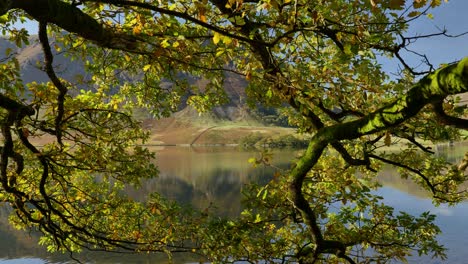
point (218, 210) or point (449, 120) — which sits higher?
point (449, 120)

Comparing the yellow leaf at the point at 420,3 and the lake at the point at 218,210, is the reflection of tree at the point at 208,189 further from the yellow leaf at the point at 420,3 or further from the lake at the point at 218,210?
the yellow leaf at the point at 420,3

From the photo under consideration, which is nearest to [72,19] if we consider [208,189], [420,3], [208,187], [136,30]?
[136,30]

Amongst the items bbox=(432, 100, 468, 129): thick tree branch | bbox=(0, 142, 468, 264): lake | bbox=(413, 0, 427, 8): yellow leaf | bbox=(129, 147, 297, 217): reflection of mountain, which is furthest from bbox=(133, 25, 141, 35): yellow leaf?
bbox=(129, 147, 297, 217): reflection of mountain

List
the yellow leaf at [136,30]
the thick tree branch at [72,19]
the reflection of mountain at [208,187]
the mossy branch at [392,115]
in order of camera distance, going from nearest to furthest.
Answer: the mossy branch at [392,115] < the thick tree branch at [72,19] < the yellow leaf at [136,30] < the reflection of mountain at [208,187]

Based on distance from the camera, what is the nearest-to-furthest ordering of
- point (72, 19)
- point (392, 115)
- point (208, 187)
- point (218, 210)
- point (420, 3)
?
1. point (72, 19)
2. point (392, 115)
3. point (420, 3)
4. point (218, 210)
5. point (208, 187)

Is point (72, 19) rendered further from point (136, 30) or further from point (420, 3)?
point (420, 3)

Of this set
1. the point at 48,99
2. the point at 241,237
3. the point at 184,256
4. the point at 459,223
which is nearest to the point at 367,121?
the point at 241,237

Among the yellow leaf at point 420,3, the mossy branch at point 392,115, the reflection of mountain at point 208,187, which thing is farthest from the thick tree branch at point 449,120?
the reflection of mountain at point 208,187

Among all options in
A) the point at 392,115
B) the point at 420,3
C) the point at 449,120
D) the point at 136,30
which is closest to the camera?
the point at 392,115

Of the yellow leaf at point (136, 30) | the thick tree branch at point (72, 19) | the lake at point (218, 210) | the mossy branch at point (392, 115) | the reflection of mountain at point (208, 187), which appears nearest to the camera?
the mossy branch at point (392, 115)

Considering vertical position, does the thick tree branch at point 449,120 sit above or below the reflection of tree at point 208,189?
above

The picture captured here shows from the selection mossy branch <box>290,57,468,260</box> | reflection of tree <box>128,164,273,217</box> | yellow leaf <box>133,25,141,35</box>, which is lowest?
reflection of tree <box>128,164,273,217</box>

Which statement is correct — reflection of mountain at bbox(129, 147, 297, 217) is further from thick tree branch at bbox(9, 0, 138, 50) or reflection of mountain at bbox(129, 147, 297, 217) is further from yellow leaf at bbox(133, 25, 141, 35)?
thick tree branch at bbox(9, 0, 138, 50)

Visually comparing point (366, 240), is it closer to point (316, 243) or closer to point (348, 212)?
point (348, 212)
